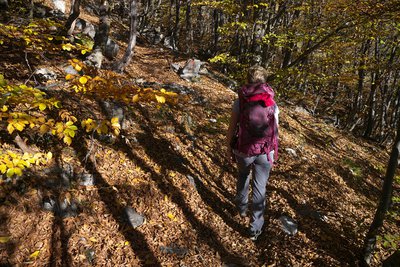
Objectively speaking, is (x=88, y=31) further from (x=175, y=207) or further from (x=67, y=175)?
(x=175, y=207)

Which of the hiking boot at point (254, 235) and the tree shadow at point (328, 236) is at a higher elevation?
the hiking boot at point (254, 235)

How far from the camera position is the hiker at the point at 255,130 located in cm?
357

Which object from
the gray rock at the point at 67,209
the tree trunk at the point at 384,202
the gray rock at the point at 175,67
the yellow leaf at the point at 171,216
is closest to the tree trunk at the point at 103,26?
the gray rock at the point at 175,67

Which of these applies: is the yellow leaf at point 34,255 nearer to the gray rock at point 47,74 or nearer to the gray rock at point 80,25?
the gray rock at point 47,74

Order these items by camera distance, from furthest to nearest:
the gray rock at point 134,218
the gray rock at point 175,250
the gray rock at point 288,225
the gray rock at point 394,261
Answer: the gray rock at point 288,225, the gray rock at point 134,218, the gray rock at point 175,250, the gray rock at point 394,261

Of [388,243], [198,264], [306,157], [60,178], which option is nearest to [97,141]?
[60,178]

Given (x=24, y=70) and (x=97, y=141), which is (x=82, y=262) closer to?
(x=97, y=141)

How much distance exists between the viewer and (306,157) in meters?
8.09

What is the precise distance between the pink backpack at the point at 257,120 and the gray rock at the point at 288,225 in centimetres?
159

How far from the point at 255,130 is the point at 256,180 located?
797 millimetres

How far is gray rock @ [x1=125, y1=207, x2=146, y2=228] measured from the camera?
404 cm

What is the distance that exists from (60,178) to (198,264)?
2.38 meters

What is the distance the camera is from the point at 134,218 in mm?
4094

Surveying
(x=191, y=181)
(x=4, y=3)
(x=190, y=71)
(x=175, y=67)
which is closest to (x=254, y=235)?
(x=191, y=181)
